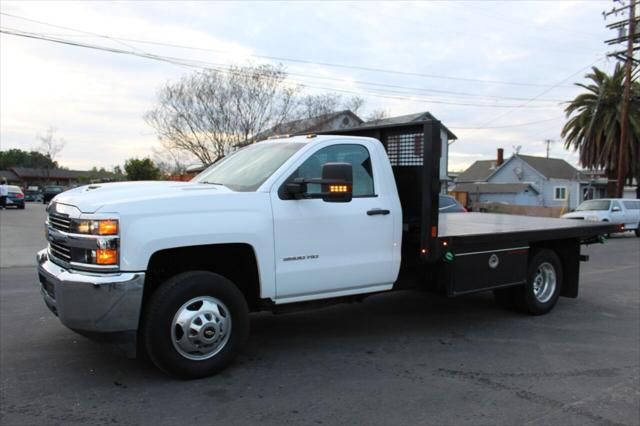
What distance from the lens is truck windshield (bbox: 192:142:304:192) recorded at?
489cm

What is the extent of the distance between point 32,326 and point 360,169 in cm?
404

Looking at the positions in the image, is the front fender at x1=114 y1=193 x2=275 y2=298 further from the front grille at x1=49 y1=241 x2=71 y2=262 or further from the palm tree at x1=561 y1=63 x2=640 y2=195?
the palm tree at x1=561 y1=63 x2=640 y2=195

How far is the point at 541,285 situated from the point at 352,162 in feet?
11.5

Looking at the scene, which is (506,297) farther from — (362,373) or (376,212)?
(362,373)

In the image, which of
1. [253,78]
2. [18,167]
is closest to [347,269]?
[253,78]

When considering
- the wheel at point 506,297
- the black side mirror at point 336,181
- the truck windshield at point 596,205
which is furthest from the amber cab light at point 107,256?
the truck windshield at point 596,205

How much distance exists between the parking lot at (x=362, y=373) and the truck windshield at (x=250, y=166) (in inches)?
65.5

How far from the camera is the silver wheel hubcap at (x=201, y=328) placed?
427 cm

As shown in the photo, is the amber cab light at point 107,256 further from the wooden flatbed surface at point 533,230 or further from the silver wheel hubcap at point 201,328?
the wooden flatbed surface at point 533,230

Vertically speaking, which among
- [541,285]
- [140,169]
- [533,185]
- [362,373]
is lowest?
[362,373]

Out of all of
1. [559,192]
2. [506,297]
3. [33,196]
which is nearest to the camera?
[506,297]

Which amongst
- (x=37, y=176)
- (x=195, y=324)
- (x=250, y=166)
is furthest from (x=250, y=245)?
(x=37, y=176)

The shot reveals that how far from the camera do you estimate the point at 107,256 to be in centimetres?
397

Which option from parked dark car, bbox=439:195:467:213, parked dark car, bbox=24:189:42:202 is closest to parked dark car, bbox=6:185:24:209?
parked dark car, bbox=24:189:42:202
